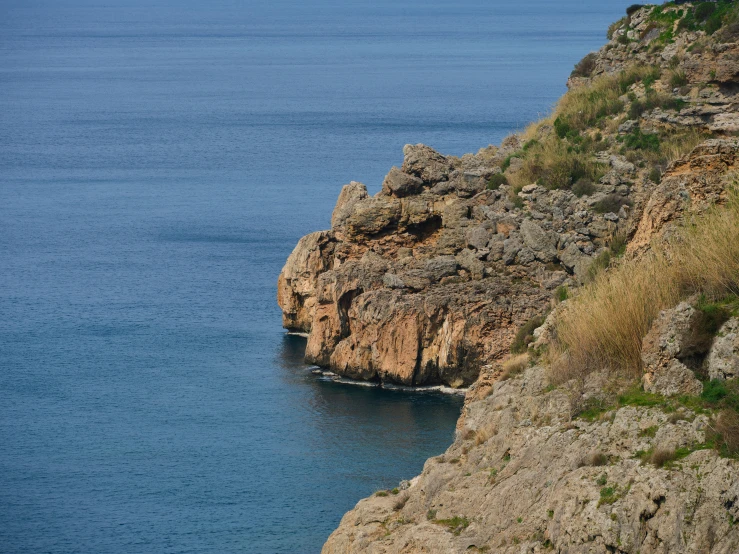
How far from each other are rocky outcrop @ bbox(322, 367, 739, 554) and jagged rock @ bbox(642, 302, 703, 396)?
0.55m

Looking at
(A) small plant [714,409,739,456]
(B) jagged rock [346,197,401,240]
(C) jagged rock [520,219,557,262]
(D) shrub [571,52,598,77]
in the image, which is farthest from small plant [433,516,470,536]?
(D) shrub [571,52,598,77]

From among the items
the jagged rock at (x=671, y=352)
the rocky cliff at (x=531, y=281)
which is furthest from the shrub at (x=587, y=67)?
the jagged rock at (x=671, y=352)

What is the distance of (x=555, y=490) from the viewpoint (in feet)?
65.4

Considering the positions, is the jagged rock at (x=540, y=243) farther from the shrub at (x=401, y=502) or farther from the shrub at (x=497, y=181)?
the shrub at (x=401, y=502)

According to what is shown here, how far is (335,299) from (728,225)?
4390cm

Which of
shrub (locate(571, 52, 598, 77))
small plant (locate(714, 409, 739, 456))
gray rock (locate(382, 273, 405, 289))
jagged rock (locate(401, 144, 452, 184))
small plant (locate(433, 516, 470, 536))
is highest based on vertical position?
shrub (locate(571, 52, 598, 77))

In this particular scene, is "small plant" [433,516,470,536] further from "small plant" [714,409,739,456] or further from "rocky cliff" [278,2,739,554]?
"small plant" [714,409,739,456]

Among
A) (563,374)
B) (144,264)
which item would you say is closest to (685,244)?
(563,374)

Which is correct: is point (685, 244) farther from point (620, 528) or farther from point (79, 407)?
point (79, 407)

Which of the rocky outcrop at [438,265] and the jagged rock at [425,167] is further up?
the jagged rock at [425,167]

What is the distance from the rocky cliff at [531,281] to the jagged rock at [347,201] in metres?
0.14

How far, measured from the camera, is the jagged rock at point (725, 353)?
19.5 metres

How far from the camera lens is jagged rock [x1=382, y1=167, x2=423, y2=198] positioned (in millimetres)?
68062

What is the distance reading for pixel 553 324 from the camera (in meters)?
25.5
